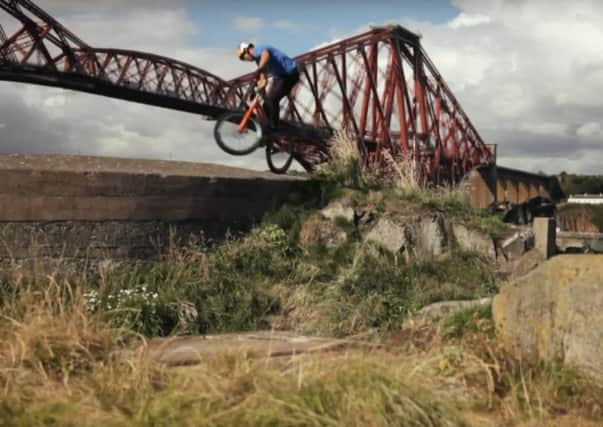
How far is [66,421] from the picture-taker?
3262 millimetres

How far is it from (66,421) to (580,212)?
3549 centimetres

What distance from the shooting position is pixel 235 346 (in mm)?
4473

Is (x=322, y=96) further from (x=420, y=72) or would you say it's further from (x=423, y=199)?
(x=423, y=199)

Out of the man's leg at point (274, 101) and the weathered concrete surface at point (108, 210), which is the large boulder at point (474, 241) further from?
the man's leg at point (274, 101)

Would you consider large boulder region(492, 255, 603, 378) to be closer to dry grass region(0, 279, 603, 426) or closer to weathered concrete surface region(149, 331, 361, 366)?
dry grass region(0, 279, 603, 426)

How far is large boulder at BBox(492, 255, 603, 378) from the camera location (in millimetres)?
4102

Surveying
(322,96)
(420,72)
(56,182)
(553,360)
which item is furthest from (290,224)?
(420,72)

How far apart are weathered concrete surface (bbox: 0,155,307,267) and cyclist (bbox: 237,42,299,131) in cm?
170

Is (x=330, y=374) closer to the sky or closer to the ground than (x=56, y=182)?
closer to the ground

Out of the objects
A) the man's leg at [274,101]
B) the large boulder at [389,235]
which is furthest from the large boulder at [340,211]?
the man's leg at [274,101]

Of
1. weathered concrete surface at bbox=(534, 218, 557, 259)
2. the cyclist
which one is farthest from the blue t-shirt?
weathered concrete surface at bbox=(534, 218, 557, 259)

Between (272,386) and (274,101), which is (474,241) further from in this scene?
(272,386)

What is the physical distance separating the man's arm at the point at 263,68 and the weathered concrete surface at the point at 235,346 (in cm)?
515

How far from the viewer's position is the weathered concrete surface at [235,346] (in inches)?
165
